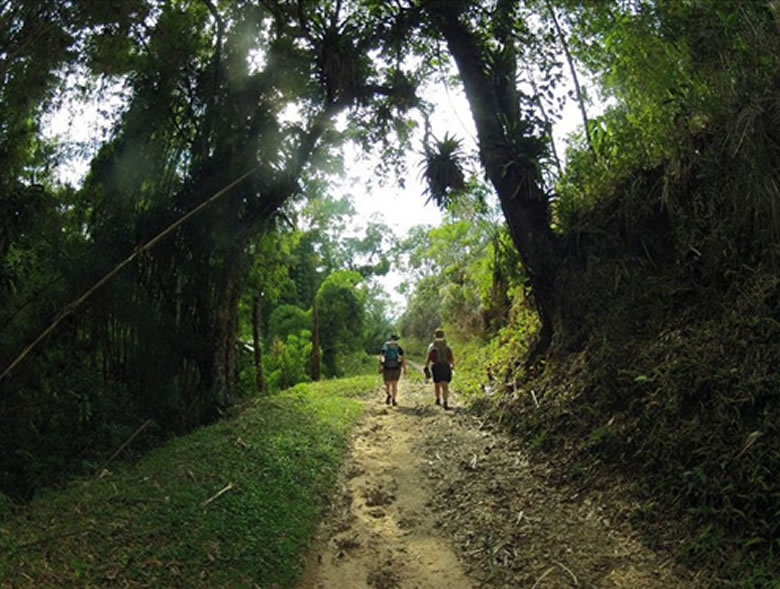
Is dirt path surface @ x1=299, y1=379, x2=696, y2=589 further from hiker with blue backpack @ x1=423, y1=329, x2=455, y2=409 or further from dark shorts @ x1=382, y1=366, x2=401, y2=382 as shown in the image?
dark shorts @ x1=382, y1=366, x2=401, y2=382

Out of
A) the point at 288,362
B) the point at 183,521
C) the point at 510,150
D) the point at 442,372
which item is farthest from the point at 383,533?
the point at 288,362

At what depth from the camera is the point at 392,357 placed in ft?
34.8

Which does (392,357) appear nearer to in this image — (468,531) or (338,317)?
(468,531)

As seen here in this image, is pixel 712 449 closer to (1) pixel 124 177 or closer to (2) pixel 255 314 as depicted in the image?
(1) pixel 124 177

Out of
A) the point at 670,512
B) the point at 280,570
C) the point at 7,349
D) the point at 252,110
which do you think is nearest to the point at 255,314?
the point at 252,110

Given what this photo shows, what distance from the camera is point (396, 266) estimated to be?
A: 36.7 m

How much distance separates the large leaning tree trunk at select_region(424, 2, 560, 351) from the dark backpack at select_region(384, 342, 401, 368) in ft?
10.2

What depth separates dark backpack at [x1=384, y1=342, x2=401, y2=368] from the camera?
10.6 metres

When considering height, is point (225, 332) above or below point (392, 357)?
above

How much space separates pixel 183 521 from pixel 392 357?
6.46 metres

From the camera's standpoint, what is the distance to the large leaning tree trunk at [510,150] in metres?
8.16

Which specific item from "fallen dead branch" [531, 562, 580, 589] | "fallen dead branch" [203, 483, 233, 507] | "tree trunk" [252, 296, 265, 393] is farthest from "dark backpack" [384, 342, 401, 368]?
"fallen dead branch" [531, 562, 580, 589]

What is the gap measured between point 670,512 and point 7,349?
739 centimetres

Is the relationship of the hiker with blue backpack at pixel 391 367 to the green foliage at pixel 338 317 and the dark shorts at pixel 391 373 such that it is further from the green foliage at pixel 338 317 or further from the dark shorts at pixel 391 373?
the green foliage at pixel 338 317
